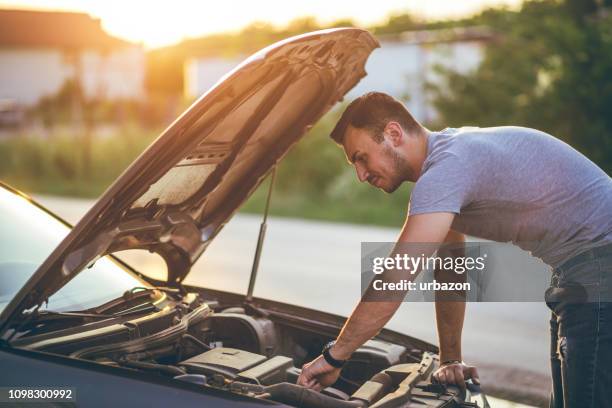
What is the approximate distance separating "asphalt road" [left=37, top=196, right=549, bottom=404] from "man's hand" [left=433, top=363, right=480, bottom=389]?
618mm

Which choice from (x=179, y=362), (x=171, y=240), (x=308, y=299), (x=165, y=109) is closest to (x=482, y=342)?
(x=308, y=299)

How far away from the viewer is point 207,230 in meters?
3.75

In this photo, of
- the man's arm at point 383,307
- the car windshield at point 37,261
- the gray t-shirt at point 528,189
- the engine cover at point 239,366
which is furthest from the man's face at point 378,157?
the car windshield at point 37,261

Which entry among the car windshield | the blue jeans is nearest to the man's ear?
the blue jeans

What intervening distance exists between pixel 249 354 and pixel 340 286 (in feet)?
20.8

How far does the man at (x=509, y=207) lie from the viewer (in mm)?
2674

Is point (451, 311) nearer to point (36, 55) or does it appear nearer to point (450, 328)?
point (450, 328)

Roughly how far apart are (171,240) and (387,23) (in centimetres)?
4611

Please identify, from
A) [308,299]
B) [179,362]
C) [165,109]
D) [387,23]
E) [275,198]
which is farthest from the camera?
[387,23]

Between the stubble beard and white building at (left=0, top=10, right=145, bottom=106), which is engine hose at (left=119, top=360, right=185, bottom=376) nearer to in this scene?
the stubble beard

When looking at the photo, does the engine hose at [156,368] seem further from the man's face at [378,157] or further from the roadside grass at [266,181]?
the roadside grass at [266,181]

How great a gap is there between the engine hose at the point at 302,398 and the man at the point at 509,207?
0.51ft

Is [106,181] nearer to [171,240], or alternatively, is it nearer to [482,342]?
[482,342]

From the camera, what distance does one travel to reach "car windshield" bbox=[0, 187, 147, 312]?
3.04m
